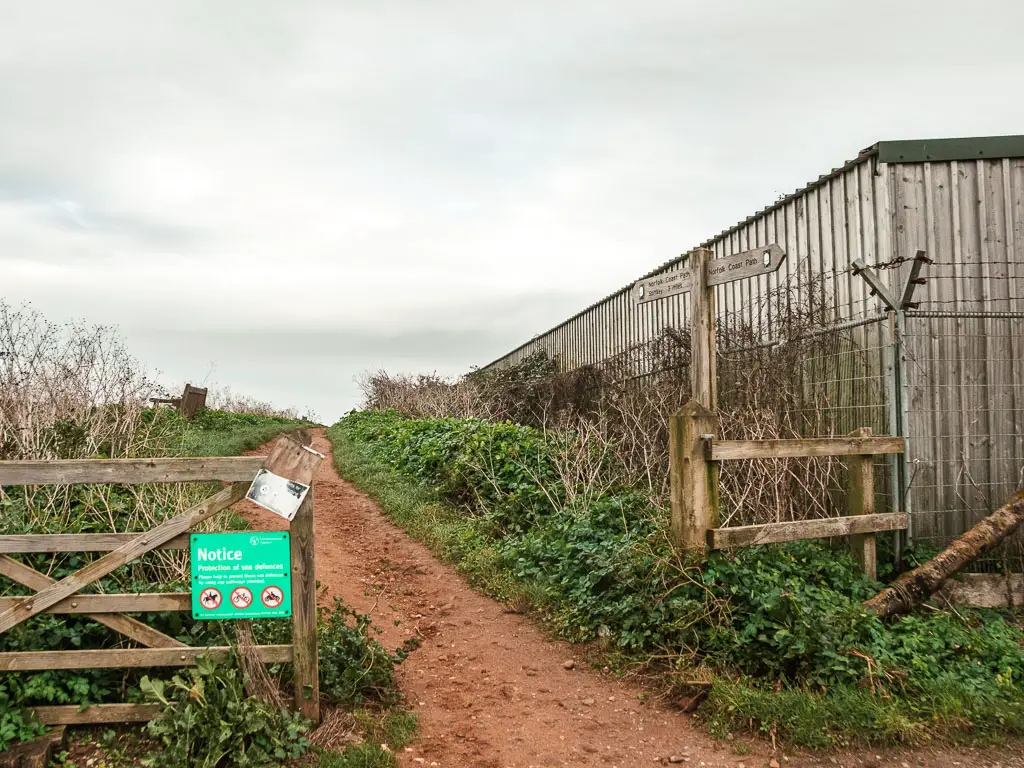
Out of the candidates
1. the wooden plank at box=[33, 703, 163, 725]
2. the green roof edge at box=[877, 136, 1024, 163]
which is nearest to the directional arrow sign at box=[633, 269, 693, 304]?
the green roof edge at box=[877, 136, 1024, 163]

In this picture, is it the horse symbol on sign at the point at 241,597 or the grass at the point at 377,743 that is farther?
the horse symbol on sign at the point at 241,597

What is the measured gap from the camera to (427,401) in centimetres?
2108

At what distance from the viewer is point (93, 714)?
170 inches

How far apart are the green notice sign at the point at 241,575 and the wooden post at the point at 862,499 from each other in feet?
16.3

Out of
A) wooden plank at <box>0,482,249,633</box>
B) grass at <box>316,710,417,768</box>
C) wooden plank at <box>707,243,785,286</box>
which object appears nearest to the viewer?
grass at <box>316,710,417,768</box>

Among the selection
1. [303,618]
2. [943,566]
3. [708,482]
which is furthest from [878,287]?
[303,618]

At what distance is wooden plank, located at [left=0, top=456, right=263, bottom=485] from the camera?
4.35 meters

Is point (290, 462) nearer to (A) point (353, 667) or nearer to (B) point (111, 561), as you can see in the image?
(B) point (111, 561)

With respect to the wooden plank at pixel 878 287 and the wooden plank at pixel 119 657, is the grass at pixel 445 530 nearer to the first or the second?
the wooden plank at pixel 119 657

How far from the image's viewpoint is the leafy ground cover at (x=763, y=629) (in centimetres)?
452

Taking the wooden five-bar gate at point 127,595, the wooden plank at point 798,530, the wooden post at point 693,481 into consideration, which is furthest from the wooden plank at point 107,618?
the wooden plank at point 798,530

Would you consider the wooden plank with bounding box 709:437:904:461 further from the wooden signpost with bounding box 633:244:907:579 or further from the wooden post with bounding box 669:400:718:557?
the wooden post with bounding box 669:400:718:557

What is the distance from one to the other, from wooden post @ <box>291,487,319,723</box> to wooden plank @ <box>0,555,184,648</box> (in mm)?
696

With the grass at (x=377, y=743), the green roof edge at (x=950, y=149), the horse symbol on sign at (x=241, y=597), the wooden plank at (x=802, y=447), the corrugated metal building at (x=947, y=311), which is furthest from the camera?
the green roof edge at (x=950, y=149)
